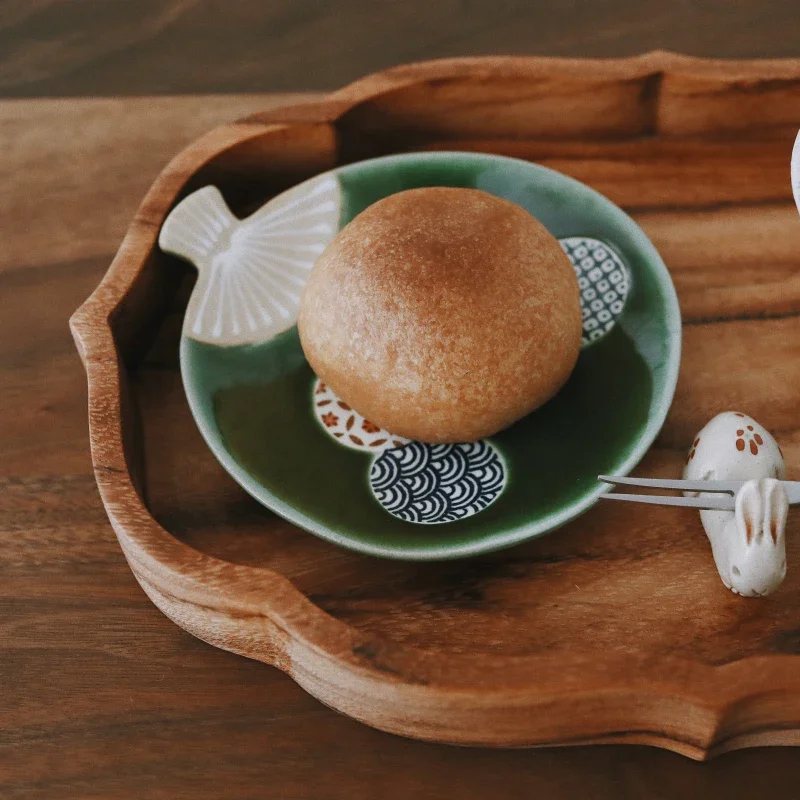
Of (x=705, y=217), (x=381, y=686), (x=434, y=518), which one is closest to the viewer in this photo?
(x=381, y=686)

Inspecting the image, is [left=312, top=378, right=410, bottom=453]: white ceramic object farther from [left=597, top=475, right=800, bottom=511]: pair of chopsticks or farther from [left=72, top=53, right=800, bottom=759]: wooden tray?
[left=597, top=475, right=800, bottom=511]: pair of chopsticks

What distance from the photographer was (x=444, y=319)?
0.70 metres

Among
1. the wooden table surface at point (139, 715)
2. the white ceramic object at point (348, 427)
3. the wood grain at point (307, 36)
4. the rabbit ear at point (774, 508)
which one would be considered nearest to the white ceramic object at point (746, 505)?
the rabbit ear at point (774, 508)

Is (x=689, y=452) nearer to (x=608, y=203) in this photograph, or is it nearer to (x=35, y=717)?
(x=608, y=203)

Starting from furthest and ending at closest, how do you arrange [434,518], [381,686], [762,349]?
[762,349] < [434,518] < [381,686]

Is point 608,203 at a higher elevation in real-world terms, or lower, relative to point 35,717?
higher

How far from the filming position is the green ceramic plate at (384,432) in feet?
2.31

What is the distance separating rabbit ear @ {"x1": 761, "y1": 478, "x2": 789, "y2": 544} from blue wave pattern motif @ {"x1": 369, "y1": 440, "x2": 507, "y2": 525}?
0.20 metres

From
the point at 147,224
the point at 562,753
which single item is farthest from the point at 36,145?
the point at 562,753

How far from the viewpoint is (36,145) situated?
3.34ft

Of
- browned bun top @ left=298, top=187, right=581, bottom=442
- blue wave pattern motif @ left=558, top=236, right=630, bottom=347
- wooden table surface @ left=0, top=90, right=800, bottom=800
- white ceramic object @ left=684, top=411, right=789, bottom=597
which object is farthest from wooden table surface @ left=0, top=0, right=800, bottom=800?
blue wave pattern motif @ left=558, top=236, right=630, bottom=347

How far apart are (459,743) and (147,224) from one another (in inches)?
21.4

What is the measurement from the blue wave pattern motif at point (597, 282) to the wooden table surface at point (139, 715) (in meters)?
0.37

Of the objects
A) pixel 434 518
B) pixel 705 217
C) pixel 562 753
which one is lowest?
pixel 562 753
